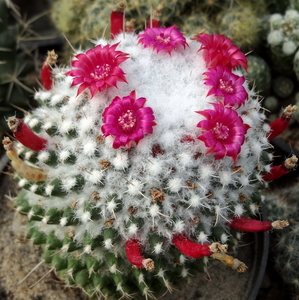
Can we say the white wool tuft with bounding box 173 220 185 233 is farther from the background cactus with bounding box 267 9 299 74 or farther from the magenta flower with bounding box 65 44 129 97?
the background cactus with bounding box 267 9 299 74

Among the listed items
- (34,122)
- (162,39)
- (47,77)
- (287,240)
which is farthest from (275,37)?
(34,122)

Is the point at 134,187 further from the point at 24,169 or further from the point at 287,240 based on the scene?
the point at 287,240

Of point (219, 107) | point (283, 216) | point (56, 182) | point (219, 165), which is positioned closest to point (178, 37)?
point (219, 107)

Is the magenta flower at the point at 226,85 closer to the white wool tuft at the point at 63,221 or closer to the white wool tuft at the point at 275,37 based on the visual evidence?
the white wool tuft at the point at 63,221

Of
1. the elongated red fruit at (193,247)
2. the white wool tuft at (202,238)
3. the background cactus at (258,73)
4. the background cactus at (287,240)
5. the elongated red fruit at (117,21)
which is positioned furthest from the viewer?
the background cactus at (258,73)

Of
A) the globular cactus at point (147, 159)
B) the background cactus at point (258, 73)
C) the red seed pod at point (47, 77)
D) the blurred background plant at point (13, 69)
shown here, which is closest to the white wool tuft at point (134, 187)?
the globular cactus at point (147, 159)

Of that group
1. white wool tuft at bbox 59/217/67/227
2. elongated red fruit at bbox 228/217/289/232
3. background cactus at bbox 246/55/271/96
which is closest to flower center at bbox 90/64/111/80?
white wool tuft at bbox 59/217/67/227
